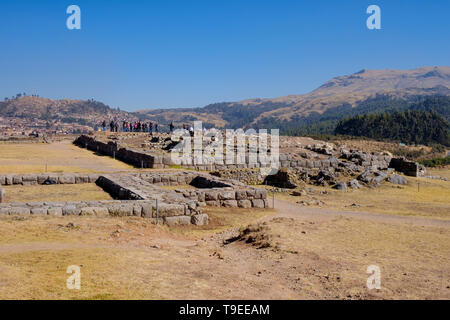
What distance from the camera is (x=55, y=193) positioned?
17250 mm

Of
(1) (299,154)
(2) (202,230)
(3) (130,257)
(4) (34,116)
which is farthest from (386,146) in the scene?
(4) (34,116)

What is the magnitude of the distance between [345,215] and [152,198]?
712 cm

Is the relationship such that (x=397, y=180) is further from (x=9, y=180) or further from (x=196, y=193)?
(x=9, y=180)

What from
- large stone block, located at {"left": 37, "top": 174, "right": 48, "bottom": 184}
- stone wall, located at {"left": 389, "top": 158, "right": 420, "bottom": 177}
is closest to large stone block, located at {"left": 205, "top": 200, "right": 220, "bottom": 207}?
large stone block, located at {"left": 37, "top": 174, "right": 48, "bottom": 184}

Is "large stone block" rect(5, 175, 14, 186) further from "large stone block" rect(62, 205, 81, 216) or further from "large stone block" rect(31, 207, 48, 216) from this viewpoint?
"large stone block" rect(62, 205, 81, 216)

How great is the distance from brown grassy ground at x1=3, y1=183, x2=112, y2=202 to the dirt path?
276 inches

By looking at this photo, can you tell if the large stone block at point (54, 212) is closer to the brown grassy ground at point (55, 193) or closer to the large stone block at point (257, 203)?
the brown grassy ground at point (55, 193)

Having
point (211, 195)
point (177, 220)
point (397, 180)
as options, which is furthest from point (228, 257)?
point (397, 180)

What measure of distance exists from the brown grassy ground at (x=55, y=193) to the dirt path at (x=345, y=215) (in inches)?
276

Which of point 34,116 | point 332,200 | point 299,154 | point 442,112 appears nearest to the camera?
point 332,200

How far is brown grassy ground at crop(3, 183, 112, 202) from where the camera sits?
1604cm
